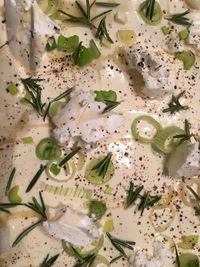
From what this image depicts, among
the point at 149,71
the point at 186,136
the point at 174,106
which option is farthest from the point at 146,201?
the point at 149,71

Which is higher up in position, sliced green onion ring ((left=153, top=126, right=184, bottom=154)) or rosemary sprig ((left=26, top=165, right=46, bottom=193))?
sliced green onion ring ((left=153, top=126, right=184, bottom=154))

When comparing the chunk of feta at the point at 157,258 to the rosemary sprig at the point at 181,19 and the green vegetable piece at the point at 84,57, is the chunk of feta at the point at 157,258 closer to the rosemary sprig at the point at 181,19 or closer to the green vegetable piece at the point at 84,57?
the green vegetable piece at the point at 84,57

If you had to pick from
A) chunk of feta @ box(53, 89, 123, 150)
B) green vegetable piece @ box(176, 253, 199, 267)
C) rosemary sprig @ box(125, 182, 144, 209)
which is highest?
chunk of feta @ box(53, 89, 123, 150)

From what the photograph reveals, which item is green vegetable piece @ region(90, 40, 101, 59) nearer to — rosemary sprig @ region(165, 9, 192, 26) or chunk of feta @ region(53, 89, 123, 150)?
chunk of feta @ region(53, 89, 123, 150)

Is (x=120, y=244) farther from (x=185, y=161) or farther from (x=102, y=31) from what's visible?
(x=102, y=31)

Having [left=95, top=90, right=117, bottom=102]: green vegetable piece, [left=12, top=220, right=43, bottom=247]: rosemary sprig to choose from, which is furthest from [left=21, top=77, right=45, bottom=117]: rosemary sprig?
[left=12, top=220, right=43, bottom=247]: rosemary sprig
